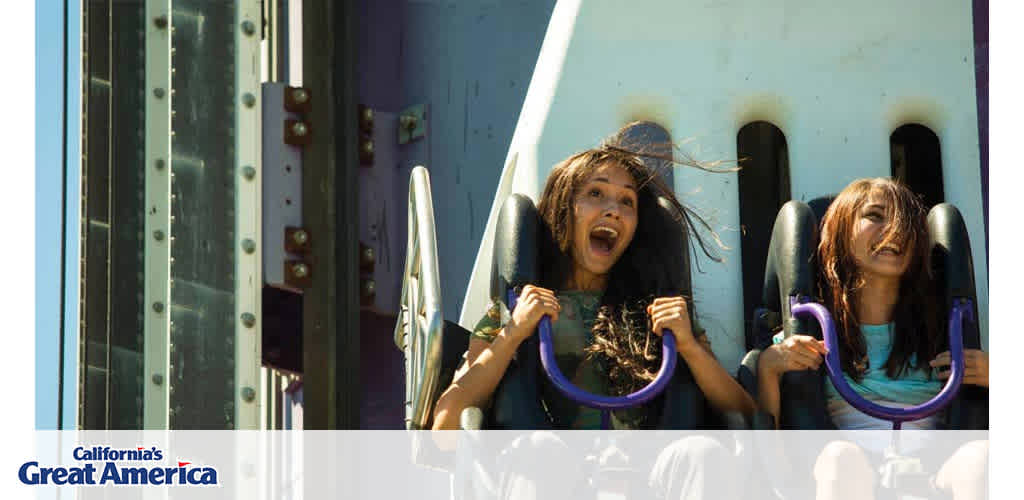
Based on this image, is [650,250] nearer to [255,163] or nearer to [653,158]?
[653,158]

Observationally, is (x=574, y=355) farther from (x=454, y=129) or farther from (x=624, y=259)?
(x=454, y=129)

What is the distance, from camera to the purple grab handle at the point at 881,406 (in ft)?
15.7

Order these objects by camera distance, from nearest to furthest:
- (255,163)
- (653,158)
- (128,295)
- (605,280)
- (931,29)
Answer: (605,280)
(653,158)
(931,29)
(255,163)
(128,295)

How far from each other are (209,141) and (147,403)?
3.87 feet

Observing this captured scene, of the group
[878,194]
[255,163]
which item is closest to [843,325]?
[878,194]

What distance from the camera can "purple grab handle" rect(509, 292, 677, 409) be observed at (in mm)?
4742

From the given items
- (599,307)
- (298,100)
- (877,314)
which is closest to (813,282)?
(877,314)

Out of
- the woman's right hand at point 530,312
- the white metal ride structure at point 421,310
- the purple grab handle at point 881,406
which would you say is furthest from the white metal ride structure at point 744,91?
the woman's right hand at point 530,312

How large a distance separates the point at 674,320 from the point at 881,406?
0.56 metres

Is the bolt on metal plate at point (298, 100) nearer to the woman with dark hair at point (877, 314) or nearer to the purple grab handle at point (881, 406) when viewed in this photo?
the woman with dark hair at point (877, 314)

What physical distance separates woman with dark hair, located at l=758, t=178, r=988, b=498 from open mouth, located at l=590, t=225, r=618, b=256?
556 mm

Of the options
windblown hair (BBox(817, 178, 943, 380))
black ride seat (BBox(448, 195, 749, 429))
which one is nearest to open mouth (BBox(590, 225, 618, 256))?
black ride seat (BBox(448, 195, 749, 429))

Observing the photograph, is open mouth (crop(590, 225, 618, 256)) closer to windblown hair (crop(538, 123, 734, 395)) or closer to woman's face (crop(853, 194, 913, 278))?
windblown hair (crop(538, 123, 734, 395))

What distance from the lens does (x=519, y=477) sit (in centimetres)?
453
